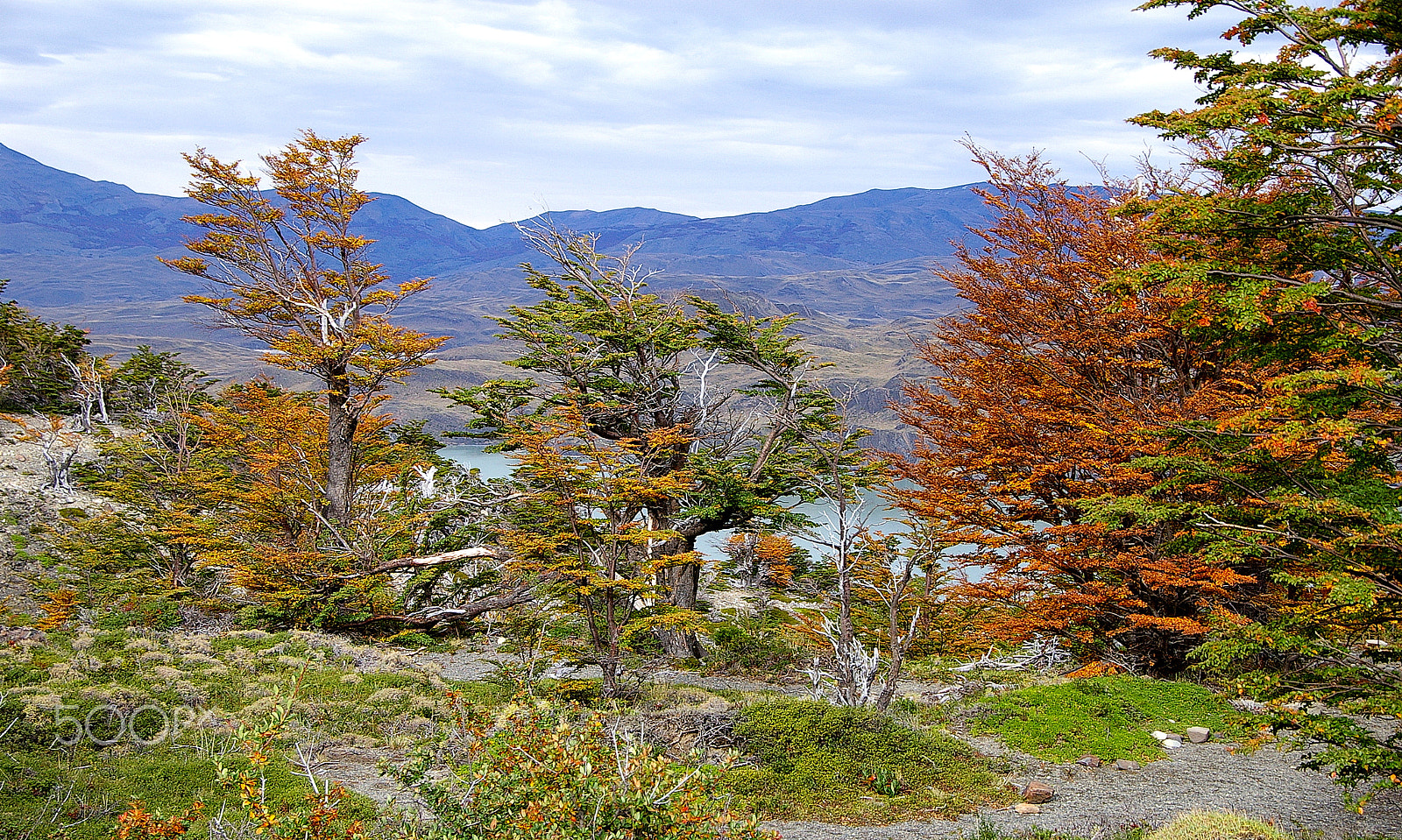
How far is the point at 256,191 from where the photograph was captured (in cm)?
1498

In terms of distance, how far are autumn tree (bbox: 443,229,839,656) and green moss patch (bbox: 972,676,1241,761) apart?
18.4 ft

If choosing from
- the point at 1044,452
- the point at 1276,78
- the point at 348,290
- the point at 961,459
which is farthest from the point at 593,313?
the point at 1276,78

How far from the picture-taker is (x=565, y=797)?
11.5 feet

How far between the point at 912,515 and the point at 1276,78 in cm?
909

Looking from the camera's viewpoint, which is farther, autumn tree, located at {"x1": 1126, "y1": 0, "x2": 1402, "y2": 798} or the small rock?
the small rock

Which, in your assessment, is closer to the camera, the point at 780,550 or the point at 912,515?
the point at 912,515

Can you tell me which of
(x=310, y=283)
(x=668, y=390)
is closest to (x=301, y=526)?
(x=310, y=283)

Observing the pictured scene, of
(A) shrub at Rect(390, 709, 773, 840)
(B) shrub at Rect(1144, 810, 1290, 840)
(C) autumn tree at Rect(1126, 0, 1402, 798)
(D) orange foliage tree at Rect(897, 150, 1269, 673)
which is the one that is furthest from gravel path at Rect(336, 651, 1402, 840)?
(A) shrub at Rect(390, 709, 773, 840)

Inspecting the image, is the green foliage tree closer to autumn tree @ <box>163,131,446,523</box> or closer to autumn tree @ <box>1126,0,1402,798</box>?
autumn tree @ <box>163,131,446,523</box>

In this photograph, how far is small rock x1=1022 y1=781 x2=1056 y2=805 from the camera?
7375 millimetres

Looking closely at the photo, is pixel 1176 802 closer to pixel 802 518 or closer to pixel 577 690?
pixel 577 690

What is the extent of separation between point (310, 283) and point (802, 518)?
37.0ft

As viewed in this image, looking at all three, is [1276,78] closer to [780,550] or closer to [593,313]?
[593,313]

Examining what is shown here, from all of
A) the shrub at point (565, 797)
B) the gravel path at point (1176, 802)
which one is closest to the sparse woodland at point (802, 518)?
the shrub at point (565, 797)
